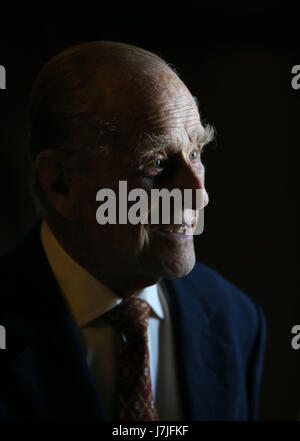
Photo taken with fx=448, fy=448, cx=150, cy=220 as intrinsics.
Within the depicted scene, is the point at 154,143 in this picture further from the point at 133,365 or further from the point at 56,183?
the point at 133,365

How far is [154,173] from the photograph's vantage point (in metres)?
0.70

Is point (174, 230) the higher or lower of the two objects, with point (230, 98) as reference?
lower

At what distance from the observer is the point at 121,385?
2.59 feet

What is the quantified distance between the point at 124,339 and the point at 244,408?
31cm

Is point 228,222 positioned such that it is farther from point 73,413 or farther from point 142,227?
point 73,413

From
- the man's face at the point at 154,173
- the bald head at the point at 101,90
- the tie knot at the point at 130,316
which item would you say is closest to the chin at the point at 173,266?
the man's face at the point at 154,173

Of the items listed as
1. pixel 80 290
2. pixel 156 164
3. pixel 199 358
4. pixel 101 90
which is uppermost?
pixel 101 90

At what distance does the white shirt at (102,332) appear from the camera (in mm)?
808

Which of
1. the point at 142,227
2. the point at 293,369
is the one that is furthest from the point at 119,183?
the point at 293,369

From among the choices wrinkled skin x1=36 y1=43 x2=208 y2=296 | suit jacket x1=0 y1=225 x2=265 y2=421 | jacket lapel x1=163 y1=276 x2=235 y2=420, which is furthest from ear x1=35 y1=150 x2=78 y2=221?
jacket lapel x1=163 y1=276 x2=235 y2=420

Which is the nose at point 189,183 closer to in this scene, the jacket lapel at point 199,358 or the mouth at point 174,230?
the mouth at point 174,230

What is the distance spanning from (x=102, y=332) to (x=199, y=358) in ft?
0.65

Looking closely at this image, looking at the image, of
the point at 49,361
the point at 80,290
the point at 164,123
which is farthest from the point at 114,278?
the point at 164,123

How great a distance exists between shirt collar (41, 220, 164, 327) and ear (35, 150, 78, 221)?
92 millimetres
